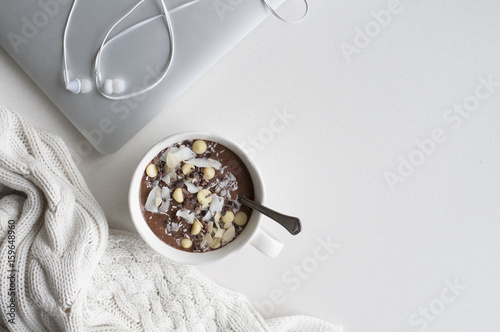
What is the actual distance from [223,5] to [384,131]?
49 centimetres

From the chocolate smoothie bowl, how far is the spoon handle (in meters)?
0.02

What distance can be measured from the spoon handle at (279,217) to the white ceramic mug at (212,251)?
0.05ft

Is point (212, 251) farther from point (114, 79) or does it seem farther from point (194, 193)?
point (114, 79)

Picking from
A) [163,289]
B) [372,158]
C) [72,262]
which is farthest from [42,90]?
[372,158]

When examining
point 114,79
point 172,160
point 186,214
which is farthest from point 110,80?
point 186,214

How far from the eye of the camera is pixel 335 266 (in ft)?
3.62

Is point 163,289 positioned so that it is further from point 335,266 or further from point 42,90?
point 42,90

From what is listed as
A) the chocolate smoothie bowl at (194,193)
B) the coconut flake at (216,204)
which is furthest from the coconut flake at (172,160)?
the coconut flake at (216,204)

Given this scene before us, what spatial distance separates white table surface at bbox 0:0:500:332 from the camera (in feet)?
3.41

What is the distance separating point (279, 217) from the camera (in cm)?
86

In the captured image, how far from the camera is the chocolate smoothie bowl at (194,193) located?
0.92m

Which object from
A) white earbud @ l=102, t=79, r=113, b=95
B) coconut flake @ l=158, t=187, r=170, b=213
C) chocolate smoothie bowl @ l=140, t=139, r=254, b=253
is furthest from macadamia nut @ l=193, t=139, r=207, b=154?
white earbud @ l=102, t=79, r=113, b=95

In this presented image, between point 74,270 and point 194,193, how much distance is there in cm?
29

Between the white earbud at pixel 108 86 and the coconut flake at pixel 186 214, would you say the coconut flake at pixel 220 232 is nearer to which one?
the coconut flake at pixel 186 214
